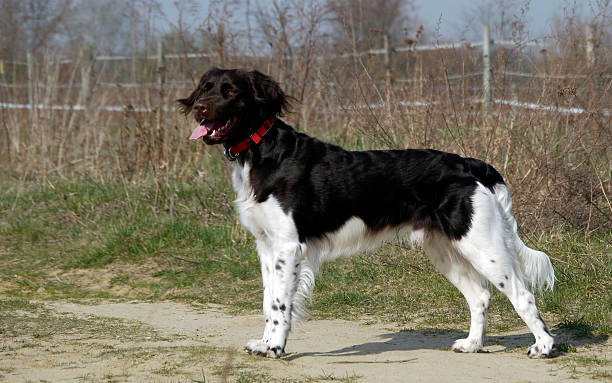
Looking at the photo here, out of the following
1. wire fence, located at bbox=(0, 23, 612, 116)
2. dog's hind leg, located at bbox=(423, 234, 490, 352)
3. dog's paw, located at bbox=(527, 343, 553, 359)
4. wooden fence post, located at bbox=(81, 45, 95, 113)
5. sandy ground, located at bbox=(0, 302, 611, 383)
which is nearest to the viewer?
sandy ground, located at bbox=(0, 302, 611, 383)

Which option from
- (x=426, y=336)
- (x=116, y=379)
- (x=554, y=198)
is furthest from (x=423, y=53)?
(x=116, y=379)

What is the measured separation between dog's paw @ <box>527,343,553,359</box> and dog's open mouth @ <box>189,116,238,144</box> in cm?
Answer: 201

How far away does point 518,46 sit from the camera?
6.12 m

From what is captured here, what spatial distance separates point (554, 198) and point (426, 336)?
6.69ft

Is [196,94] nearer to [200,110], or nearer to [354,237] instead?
[200,110]

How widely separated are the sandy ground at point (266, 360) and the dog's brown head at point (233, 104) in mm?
1198

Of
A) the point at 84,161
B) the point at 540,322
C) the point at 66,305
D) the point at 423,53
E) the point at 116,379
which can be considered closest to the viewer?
the point at 116,379

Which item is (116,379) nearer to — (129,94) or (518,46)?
(518,46)

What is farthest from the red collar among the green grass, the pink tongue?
the green grass

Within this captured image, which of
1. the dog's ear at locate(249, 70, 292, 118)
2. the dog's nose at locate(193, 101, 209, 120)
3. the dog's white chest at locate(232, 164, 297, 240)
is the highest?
the dog's ear at locate(249, 70, 292, 118)

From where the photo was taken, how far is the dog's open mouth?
3922 millimetres

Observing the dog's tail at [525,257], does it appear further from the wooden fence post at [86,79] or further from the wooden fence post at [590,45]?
the wooden fence post at [86,79]

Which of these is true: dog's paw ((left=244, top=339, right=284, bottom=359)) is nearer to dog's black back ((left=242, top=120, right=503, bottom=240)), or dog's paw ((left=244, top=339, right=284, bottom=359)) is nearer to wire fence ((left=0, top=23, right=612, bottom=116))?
dog's black back ((left=242, top=120, right=503, bottom=240))

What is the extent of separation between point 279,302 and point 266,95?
1163 mm
